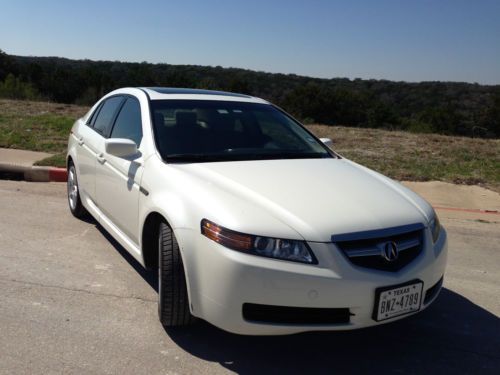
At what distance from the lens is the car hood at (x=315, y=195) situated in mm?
2877

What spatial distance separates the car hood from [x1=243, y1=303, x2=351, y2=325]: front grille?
391 millimetres

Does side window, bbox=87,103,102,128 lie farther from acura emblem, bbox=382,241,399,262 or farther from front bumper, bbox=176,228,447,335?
acura emblem, bbox=382,241,399,262

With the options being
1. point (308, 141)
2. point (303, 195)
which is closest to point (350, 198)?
point (303, 195)

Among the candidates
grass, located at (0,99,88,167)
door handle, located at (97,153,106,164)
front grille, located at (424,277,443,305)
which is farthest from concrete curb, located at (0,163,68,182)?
front grille, located at (424,277,443,305)

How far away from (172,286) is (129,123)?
184 centimetres

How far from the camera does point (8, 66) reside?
122 ft

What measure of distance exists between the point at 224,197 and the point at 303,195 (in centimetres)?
49

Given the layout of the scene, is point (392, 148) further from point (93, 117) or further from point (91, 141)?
point (91, 141)

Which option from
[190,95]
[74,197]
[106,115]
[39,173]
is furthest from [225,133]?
[39,173]

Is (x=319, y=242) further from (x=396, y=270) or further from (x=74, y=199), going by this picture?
(x=74, y=199)

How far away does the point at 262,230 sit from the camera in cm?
278

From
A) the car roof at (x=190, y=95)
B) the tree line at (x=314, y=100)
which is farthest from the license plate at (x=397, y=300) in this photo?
the tree line at (x=314, y=100)

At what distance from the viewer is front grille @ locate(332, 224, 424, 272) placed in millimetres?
2805

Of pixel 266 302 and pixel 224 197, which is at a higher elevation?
pixel 224 197
